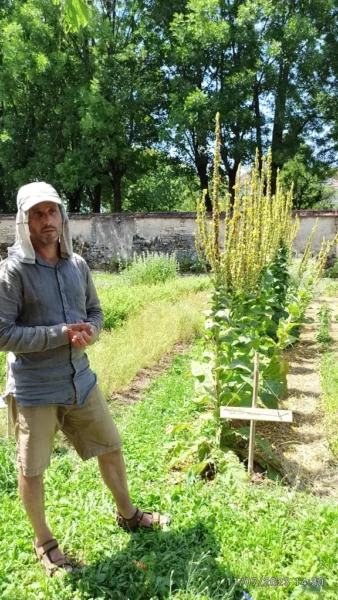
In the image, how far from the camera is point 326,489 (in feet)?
10.1

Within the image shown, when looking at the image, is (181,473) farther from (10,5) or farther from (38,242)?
(10,5)

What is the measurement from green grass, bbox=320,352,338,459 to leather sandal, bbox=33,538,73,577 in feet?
6.90

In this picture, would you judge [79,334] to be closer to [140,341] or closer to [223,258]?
[223,258]

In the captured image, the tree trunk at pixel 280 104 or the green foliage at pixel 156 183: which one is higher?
the tree trunk at pixel 280 104

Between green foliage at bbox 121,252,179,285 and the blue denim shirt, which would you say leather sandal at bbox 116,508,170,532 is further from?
green foliage at bbox 121,252,179,285

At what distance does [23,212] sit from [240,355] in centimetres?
217

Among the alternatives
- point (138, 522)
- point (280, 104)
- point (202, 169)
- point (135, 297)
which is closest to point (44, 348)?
point (138, 522)

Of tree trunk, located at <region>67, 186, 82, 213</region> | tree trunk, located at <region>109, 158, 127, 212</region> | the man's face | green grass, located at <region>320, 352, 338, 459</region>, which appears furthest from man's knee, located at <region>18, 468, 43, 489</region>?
tree trunk, located at <region>67, 186, 82, 213</region>

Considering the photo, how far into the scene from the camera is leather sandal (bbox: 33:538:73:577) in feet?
7.66

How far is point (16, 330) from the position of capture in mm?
2148

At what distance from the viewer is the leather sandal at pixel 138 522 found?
105 inches

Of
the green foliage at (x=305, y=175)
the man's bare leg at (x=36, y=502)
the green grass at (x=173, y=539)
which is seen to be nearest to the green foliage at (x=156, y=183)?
the green foliage at (x=305, y=175)

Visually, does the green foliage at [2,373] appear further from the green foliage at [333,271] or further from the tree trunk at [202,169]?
the tree trunk at [202,169]

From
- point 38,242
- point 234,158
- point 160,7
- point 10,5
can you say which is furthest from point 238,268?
point 10,5
